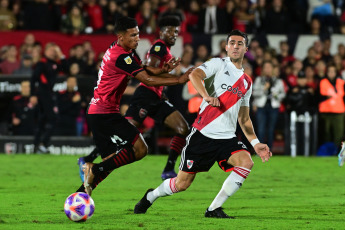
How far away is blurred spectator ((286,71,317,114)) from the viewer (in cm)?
1836

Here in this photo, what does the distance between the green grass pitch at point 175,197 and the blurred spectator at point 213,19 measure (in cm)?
512

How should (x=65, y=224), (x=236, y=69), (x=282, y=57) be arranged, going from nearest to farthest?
1. (x=65, y=224)
2. (x=236, y=69)
3. (x=282, y=57)

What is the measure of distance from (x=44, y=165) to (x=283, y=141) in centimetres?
610

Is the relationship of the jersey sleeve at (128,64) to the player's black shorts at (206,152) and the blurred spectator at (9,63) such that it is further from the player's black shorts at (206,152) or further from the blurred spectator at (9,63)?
the blurred spectator at (9,63)

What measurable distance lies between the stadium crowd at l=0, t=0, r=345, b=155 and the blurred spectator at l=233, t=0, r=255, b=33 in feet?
0.09

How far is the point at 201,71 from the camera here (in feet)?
27.1

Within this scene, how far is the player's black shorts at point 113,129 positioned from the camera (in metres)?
9.30

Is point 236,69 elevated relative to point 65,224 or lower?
elevated

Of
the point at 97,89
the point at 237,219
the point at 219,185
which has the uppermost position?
the point at 97,89

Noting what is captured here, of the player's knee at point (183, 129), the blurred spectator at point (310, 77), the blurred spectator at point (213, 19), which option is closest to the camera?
the player's knee at point (183, 129)

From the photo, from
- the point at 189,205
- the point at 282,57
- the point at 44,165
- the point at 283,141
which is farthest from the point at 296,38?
the point at 189,205

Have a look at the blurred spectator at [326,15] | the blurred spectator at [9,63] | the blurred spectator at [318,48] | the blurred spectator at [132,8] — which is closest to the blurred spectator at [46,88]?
the blurred spectator at [9,63]

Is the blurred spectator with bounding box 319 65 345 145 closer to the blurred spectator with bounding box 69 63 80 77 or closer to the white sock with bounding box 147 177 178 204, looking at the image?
the blurred spectator with bounding box 69 63 80 77

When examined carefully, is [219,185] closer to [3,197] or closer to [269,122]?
[3,197]
